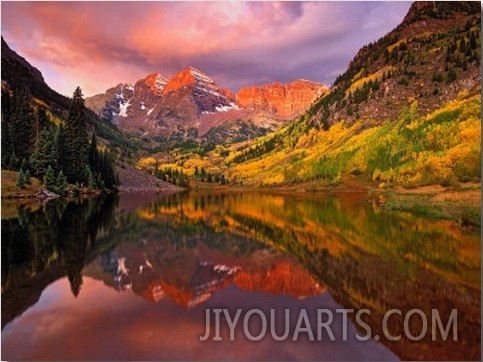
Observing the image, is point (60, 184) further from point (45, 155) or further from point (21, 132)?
point (21, 132)

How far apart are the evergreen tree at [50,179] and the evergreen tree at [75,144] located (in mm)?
16283

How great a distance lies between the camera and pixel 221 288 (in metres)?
26.1

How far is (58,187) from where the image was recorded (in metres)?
110

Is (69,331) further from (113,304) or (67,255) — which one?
(67,255)

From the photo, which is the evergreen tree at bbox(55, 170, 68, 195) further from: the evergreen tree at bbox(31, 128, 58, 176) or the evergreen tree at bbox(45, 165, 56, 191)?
the evergreen tree at bbox(31, 128, 58, 176)

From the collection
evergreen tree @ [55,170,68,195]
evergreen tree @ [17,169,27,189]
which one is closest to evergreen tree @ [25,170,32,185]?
evergreen tree @ [17,169,27,189]

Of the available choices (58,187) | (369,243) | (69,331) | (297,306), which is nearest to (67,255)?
(69,331)

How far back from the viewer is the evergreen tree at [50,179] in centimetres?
10756

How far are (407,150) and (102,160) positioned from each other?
12147cm

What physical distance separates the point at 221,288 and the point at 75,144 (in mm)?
117505

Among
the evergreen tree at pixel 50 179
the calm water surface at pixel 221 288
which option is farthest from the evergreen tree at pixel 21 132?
the calm water surface at pixel 221 288

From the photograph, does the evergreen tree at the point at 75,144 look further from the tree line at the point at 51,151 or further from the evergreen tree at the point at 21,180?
the evergreen tree at the point at 21,180

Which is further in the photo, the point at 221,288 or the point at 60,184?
the point at 60,184

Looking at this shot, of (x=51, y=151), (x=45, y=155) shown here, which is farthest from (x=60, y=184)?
(x=51, y=151)
